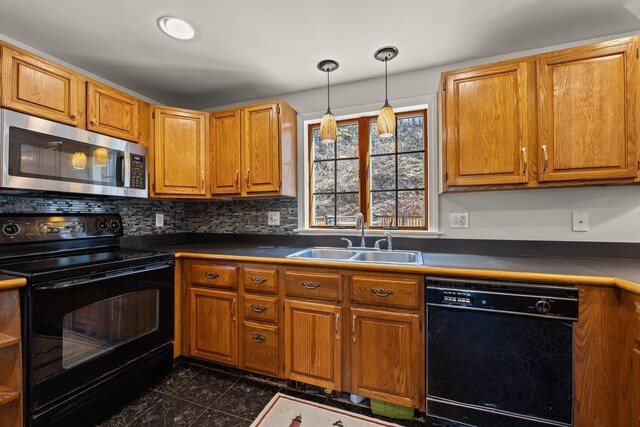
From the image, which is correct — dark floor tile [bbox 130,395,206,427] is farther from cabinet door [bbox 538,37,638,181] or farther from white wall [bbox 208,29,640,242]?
cabinet door [bbox 538,37,638,181]

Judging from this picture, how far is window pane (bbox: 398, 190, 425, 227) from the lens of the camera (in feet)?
7.15

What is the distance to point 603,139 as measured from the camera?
1469 millimetres

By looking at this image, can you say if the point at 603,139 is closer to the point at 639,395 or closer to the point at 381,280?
the point at 639,395

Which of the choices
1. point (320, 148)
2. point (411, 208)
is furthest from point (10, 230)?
point (411, 208)

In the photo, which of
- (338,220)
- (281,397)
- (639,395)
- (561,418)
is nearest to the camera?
(639,395)

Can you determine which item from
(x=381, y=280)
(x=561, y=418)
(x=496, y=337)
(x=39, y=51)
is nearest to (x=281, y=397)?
(x=381, y=280)

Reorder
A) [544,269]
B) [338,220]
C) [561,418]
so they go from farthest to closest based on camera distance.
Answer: [338,220] → [544,269] → [561,418]

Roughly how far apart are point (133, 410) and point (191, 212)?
1.76m

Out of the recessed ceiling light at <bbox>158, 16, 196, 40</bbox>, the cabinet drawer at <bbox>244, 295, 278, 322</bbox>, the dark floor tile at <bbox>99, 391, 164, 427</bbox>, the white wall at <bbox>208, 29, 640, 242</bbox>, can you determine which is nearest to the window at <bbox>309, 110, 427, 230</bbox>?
the white wall at <bbox>208, 29, 640, 242</bbox>

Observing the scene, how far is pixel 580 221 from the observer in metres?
1.73

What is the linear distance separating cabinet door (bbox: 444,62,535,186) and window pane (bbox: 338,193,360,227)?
2.65 feet

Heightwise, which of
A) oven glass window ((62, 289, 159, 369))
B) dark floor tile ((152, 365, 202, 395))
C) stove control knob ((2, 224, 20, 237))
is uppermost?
stove control knob ((2, 224, 20, 237))

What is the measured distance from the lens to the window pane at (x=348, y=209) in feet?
7.76

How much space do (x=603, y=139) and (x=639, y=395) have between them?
1.21 meters
